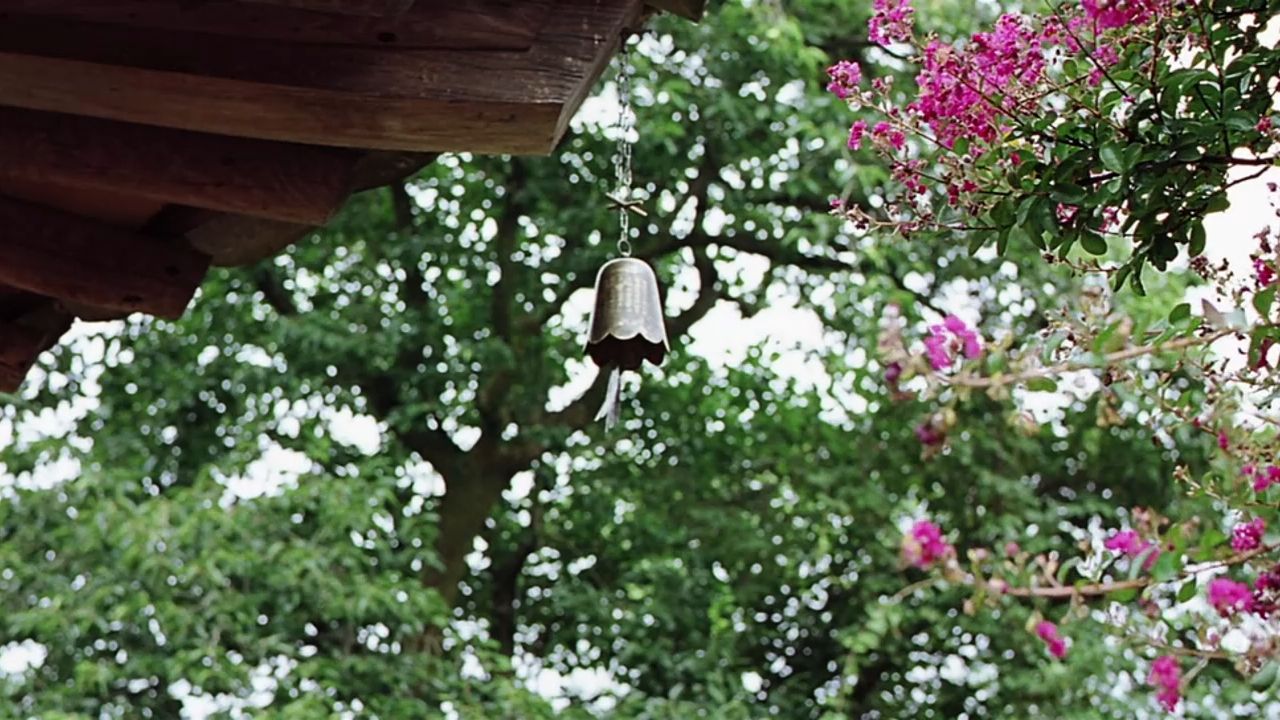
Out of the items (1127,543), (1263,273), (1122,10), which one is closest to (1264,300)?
(1263,273)

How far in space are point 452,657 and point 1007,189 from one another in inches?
146

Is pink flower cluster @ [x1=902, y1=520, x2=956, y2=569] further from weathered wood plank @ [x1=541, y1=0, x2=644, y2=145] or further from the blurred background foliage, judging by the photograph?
the blurred background foliage

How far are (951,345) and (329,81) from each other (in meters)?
0.65

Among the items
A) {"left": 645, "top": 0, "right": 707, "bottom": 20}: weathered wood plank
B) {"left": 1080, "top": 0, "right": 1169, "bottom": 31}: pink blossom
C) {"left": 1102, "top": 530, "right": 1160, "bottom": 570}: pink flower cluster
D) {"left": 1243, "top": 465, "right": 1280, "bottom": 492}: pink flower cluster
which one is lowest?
{"left": 1243, "top": 465, "right": 1280, "bottom": 492}: pink flower cluster

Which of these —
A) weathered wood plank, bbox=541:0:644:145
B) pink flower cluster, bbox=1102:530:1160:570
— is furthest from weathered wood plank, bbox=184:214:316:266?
pink flower cluster, bbox=1102:530:1160:570

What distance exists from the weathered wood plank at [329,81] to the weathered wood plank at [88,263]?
0.30 meters

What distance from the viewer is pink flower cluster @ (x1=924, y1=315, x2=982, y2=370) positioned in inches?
70.0

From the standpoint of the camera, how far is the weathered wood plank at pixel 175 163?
1.63 metres

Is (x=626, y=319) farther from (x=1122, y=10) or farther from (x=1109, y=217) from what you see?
(x=1122, y=10)

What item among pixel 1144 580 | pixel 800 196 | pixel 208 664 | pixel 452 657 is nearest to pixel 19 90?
pixel 1144 580

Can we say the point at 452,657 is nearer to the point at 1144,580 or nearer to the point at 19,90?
the point at 1144,580

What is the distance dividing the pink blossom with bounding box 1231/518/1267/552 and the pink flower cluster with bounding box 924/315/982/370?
0.34m

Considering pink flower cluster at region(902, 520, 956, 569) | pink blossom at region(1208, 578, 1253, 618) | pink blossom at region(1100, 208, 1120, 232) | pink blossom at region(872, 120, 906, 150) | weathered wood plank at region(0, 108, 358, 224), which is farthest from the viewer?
pink flower cluster at region(902, 520, 956, 569)

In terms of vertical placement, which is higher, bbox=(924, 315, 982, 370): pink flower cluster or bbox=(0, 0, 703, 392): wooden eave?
bbox=(924, 315, 982, 370): pink flower cluster
